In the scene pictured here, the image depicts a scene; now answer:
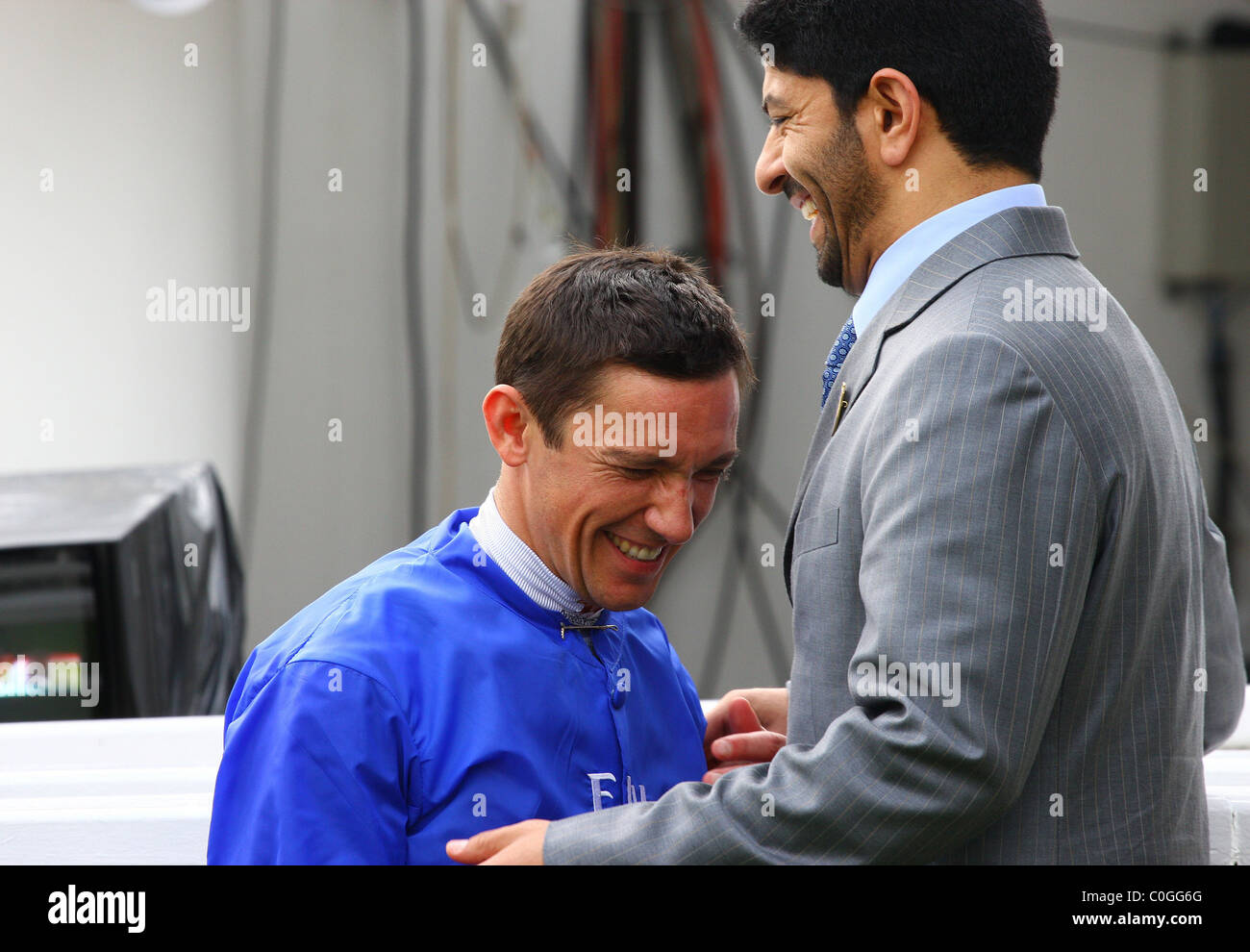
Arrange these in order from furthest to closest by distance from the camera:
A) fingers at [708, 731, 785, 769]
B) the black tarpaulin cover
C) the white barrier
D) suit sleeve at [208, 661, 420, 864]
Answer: the black tarpaulin cover → the white barrier → fingers at [708, 731, 785, 769] → suit sleeve at [208, 661, 420, 864]

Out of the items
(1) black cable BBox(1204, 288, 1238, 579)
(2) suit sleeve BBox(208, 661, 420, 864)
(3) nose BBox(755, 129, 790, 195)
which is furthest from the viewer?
(1) black cable BBox(1204, 288, 1238, 579)

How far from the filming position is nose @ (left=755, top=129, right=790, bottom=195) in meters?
1.26

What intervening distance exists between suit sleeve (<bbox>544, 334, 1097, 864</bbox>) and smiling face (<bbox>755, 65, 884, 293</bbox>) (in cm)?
28

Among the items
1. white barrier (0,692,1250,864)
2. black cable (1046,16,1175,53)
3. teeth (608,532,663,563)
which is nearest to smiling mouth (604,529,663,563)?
teeth (608,532,663,563)

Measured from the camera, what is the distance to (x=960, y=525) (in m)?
0.94

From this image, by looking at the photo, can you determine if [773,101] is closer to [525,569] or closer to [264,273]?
[525,569]

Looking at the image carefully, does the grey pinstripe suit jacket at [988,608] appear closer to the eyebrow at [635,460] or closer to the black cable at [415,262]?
the eyebrow at [635,460]

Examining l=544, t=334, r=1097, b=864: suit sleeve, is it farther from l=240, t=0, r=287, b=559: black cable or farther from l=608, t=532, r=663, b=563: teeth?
l=240, t=0, r=287, b=559: black cable

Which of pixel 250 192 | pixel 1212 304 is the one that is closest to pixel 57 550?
pixel 250 192

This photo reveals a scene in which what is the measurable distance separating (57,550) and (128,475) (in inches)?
13.0

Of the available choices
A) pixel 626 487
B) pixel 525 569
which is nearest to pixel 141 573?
pixel 525 569

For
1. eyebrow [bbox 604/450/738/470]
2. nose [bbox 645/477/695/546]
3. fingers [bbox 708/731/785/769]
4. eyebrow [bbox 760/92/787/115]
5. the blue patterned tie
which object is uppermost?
eyebrow [bbox 760/92/787/115]
